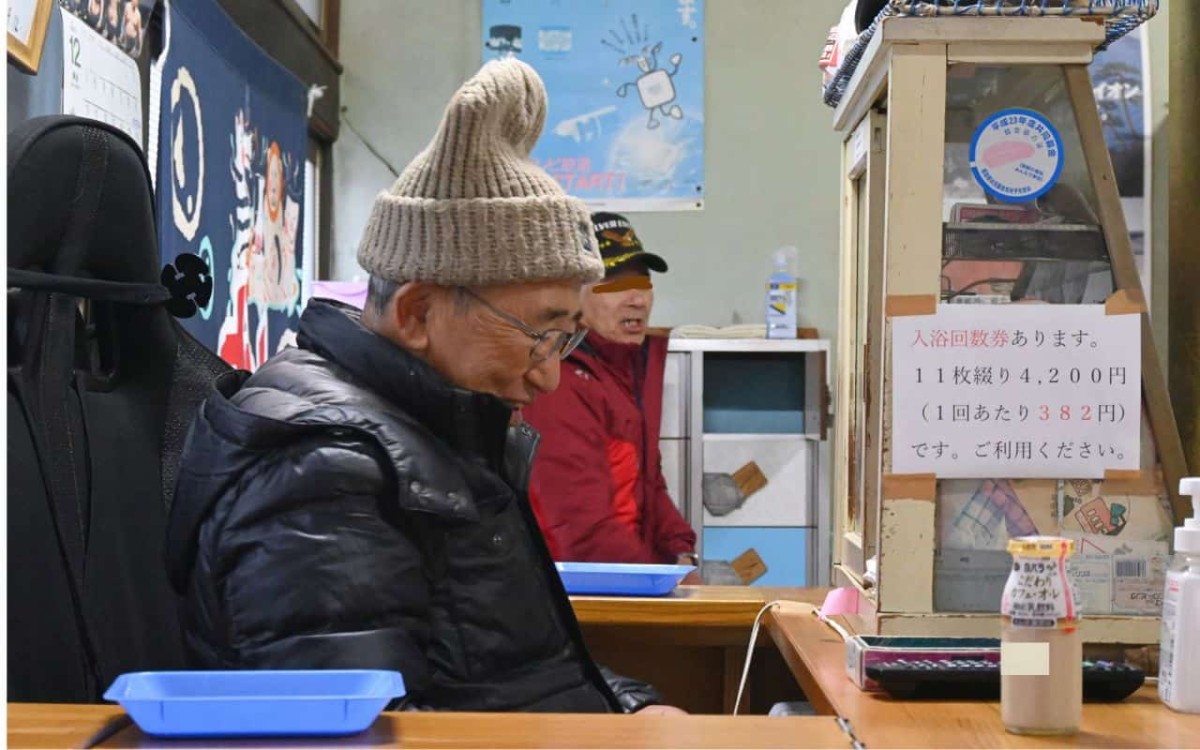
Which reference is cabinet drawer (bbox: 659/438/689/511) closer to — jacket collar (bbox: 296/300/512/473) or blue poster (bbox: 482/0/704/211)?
blue poster (bbox: 482/0/704/211)

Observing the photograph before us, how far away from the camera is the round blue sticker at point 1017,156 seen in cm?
159

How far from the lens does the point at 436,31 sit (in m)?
5.32

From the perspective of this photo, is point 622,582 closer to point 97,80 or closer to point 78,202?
point 78,202

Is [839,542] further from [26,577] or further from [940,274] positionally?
[26,577]

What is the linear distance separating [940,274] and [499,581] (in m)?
0.64

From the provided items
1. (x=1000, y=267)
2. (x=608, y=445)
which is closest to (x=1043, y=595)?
(x=1000, y=267)

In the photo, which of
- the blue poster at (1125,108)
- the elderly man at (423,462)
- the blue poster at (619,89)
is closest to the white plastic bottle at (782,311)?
the blue poster at (619,89)

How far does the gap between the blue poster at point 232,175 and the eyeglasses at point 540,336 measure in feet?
4.03

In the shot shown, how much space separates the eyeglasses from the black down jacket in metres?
0.12

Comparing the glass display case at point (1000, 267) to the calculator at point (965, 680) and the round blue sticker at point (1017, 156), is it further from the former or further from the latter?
the calculator at point (965, 680)

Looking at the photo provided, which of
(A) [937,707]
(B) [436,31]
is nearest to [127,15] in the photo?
(A) [937,707]

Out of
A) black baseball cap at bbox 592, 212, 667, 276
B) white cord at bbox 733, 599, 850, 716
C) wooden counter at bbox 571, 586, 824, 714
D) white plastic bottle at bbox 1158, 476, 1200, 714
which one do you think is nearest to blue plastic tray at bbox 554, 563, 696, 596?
wooden counter at bbox 571, 586, 824, 714

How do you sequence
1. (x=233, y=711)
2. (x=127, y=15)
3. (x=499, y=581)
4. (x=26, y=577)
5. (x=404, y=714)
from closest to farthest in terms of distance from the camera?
(x=233, y=711) < (x=404, y=714) < (x=26, y=577) < (x=499, y=581) < (x=127, y=15)

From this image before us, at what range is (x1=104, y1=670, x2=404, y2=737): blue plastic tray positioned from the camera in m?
1.14
